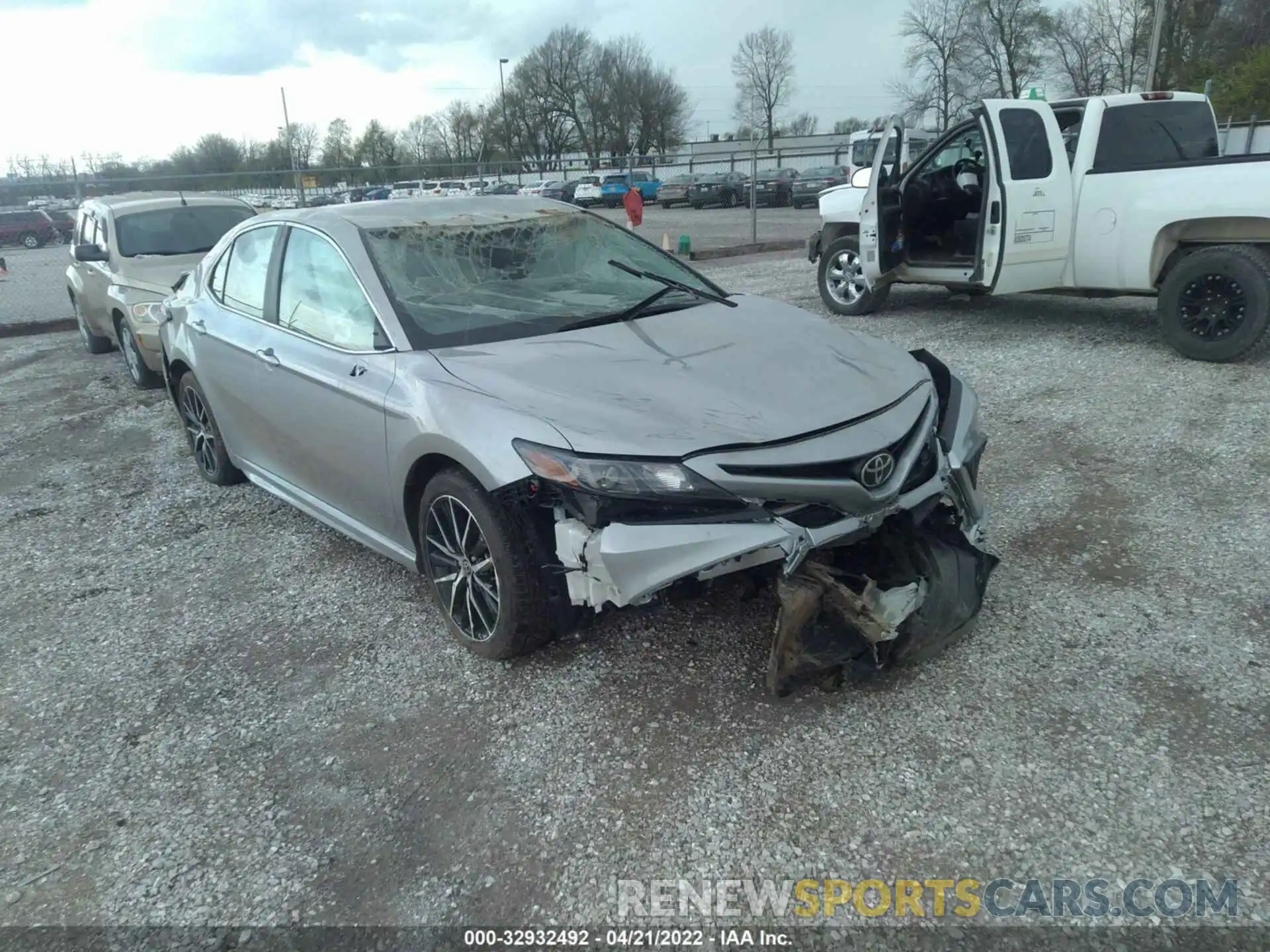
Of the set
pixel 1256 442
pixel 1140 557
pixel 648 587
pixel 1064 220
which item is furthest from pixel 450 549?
pixel 1064 220

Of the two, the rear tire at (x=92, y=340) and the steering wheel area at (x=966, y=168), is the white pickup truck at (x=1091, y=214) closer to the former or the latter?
the steering wheel area at (x=966, y=168)

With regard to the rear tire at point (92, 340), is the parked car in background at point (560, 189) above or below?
above

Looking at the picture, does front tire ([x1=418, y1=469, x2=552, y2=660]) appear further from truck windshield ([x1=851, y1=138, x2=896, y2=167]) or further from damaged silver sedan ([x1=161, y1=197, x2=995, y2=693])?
truck windshield ([x1=851, y1=138, x2=896, y2=167])

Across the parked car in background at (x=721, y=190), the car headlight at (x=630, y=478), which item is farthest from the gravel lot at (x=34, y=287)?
the parked car in background at (x=721, y=190)

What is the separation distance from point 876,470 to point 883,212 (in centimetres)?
656

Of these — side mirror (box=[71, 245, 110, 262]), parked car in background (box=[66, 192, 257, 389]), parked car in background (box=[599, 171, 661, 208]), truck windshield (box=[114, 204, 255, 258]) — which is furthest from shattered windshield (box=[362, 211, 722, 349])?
parked car in background (box=[599, 171, 661, 208])

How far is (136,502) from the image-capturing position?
5418 mm

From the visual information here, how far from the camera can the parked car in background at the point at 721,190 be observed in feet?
109

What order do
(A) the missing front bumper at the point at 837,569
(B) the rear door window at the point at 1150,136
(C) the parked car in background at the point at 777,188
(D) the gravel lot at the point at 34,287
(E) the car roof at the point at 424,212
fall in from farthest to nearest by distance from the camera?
(C) the parked car in background at the point at 777,188 < (D) the gravel lot at the point at 34,287 < (B) the rear door window at the point at 1150,136 < (E) the car roof at the point at 424,212 < (A) the missing front bumper at the point at 837,569

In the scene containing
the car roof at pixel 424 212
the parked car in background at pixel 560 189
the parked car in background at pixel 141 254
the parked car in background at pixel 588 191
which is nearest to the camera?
the car roof at pixel 424 212

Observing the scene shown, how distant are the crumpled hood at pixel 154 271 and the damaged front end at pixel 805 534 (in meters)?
6.75

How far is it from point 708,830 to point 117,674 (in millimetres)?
2454

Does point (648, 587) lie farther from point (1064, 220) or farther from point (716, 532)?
point (1064, 220)

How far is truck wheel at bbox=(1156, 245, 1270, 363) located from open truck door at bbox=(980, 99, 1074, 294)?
1003 mm
